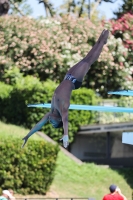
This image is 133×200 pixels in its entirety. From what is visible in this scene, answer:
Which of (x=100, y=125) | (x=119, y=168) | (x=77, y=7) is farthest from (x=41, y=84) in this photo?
(x=77, y=7)

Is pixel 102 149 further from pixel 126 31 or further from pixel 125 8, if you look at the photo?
pixel 125 8

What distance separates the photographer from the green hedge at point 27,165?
23.8 meters

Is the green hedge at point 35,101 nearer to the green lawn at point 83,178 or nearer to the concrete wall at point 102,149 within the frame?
the concrete wall at point 102,149

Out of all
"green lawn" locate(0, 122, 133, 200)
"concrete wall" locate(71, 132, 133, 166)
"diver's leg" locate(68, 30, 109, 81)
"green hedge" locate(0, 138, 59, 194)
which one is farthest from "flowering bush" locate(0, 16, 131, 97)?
"diver's leg" locate(68, 30, 109, 81)

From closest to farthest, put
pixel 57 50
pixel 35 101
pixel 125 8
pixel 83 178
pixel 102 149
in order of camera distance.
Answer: pixel 83 178
pixel 35 101
pixel 102 149
pixel 57 50
pixel 125 8

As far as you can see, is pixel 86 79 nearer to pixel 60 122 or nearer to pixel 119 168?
pixel 119 168

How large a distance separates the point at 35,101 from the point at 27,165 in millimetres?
7449

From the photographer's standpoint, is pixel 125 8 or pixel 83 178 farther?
pixel 125 8

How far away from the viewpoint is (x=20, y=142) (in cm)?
2381

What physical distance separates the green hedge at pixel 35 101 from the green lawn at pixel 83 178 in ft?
5.46

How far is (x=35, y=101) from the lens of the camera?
31.3m

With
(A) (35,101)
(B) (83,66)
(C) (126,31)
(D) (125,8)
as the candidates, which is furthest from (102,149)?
(B) (83,66)

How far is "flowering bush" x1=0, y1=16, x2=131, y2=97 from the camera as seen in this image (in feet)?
115

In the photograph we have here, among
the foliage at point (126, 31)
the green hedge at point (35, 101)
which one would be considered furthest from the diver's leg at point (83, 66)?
the foliage at point (126, 31)
